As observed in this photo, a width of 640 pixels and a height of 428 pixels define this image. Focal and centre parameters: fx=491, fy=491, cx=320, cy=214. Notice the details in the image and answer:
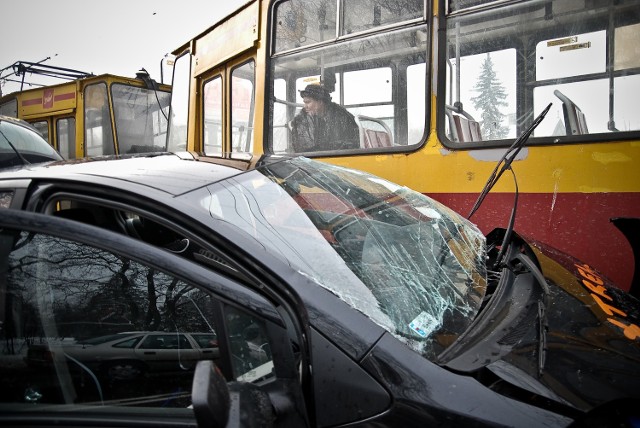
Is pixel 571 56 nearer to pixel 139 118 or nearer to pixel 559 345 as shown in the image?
pixel 559 345

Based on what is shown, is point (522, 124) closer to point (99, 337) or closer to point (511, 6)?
point (511, 6)

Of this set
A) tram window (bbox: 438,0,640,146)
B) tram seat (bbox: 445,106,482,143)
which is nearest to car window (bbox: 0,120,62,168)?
tram seat (bbox: 445,106,482,143)

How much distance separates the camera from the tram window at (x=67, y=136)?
8859 millimetres

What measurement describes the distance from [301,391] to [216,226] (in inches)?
20.0

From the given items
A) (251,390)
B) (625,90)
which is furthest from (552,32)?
(251,390)

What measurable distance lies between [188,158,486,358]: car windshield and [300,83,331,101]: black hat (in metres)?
1.70

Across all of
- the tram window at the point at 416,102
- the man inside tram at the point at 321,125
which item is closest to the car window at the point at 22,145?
the man inside tram at the point at 321,125

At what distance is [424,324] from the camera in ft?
4.66

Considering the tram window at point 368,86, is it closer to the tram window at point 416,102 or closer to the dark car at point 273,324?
the tram window at point 416,102

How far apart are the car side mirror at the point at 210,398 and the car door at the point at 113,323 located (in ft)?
0.30

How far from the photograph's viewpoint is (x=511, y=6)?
3.00 m

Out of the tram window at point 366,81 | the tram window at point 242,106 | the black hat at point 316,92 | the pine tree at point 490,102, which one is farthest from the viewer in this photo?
the tram window at point 242,106

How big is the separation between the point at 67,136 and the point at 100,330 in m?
8.83

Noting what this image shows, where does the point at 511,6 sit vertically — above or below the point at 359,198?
above
